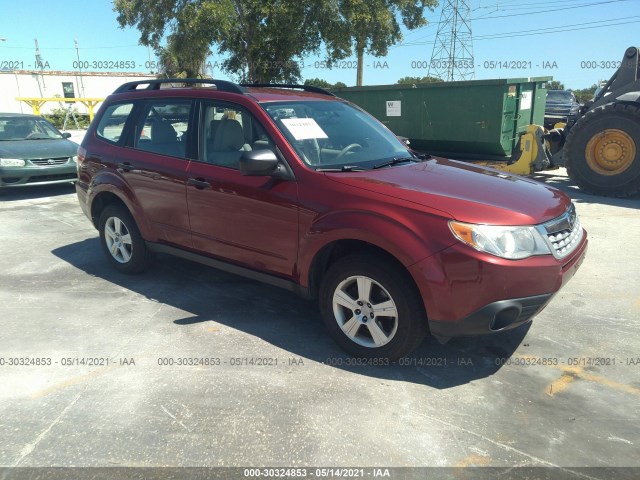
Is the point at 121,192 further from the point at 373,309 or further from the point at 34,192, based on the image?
the point at 34,192

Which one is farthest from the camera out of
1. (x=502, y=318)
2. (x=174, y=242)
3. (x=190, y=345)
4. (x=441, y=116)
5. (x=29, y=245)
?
(x=441, y=116)

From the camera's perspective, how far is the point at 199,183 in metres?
4.12

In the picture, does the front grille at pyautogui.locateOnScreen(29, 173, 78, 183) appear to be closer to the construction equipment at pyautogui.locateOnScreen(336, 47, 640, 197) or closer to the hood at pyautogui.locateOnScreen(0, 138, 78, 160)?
the hood at pyautogui.locateOnScreen(0, 138, 78, 160)

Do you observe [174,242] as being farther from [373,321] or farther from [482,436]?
[482,436]

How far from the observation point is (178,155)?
4.36 metres

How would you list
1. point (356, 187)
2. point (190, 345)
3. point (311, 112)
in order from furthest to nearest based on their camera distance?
point (311, 112) → point (190, 345) → point (356, 187)

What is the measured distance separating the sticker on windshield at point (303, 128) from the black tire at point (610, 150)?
249 inches

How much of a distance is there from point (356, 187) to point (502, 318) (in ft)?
3.93

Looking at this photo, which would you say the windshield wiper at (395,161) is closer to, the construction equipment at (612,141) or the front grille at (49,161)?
the construction equipment at (612,141)

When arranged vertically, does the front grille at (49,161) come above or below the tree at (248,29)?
below

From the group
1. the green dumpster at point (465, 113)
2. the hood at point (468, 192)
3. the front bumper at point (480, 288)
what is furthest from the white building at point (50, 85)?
the front bumper at point (480, 288)

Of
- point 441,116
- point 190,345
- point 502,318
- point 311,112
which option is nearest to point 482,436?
point 502,318

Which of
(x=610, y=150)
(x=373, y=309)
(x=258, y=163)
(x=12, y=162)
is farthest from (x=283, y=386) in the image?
(x=12, y=162)

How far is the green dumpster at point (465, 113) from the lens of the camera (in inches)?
371
